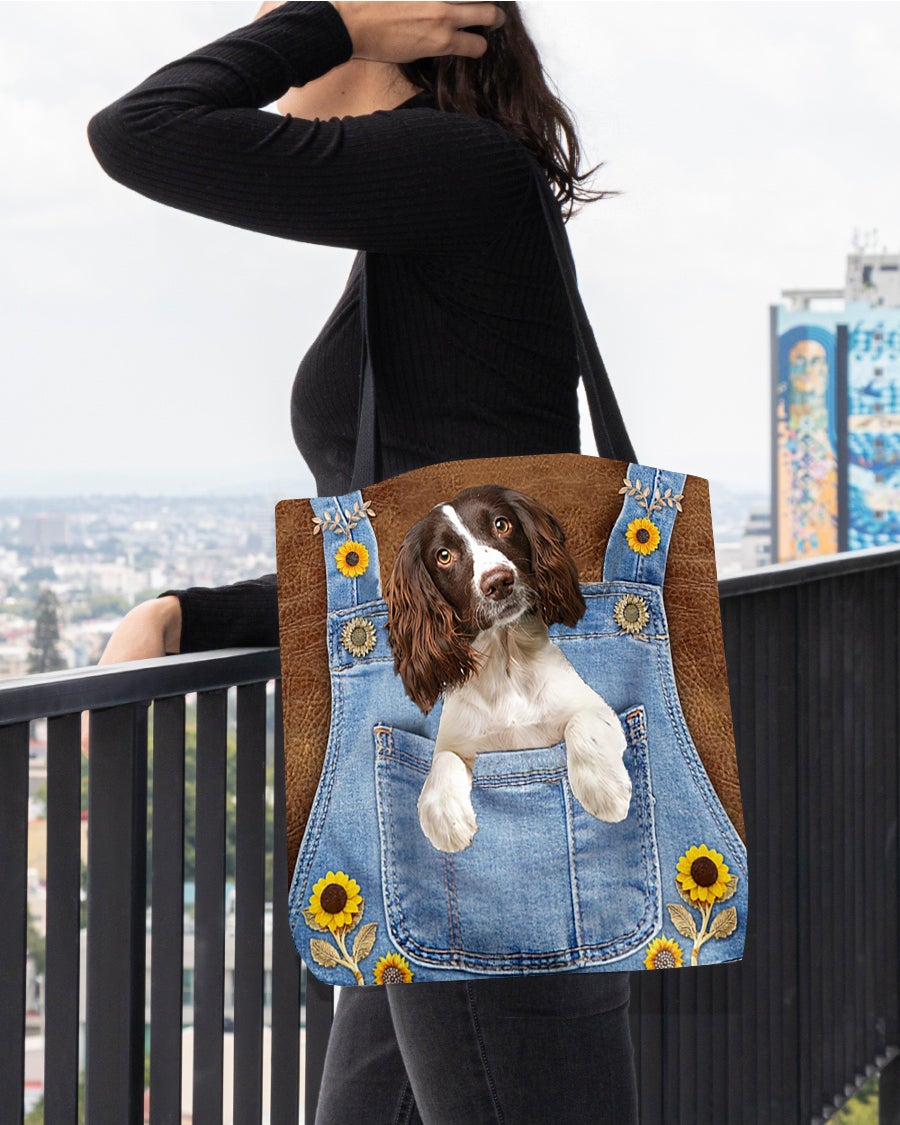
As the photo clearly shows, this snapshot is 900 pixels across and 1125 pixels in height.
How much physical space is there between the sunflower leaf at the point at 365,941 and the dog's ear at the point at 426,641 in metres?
0.13

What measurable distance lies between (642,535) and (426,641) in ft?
0.54

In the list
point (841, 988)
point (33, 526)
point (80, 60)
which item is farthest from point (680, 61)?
point (841, 988)

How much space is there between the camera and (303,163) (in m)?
0.69

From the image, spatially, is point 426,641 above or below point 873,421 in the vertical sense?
below

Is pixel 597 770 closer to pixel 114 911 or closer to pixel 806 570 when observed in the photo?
pixel 114 911

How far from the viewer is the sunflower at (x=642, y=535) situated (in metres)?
0.74

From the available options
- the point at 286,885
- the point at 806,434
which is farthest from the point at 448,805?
the point at 806,434

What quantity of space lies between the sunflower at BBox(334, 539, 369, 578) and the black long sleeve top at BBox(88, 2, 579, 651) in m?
0.06

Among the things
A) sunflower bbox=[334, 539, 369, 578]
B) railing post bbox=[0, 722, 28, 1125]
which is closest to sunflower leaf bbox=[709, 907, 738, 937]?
sunflower bbox=[334, 539, 369, 578]

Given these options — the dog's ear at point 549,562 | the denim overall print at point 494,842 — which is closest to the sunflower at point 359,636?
the denim overall print at point 494,842

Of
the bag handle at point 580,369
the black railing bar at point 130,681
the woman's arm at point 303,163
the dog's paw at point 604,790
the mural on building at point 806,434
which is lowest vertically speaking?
the dog's paw at point 604,790

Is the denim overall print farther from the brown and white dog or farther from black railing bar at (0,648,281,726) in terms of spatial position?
black railing bar at (0,648,281,726)

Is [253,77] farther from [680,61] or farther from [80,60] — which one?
[680,61]

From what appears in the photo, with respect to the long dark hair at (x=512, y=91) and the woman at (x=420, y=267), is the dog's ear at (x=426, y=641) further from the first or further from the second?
the long dark hair at (x=512, y=91)
